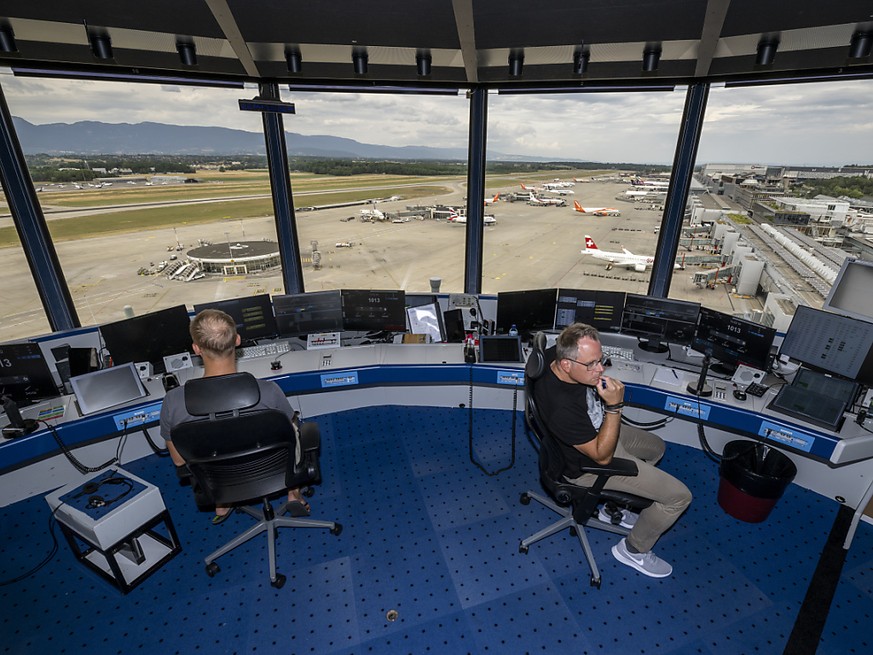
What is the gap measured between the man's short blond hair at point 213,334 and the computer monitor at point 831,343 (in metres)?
3.74

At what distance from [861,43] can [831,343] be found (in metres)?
1.90

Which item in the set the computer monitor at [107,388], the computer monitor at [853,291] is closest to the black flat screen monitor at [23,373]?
the computer monitor at [107,388]

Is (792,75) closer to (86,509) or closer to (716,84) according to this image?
(716,84)

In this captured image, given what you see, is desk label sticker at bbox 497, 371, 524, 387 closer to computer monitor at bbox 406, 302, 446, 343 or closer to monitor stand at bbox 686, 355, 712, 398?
computer monitor at bbox 406, 302, 446, 343

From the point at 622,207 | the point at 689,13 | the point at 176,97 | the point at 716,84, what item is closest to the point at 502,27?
the point at 689,13

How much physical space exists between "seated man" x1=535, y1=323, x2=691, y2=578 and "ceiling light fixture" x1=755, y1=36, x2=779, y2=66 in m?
2.39

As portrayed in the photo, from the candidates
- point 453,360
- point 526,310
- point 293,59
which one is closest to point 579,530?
point 453,360

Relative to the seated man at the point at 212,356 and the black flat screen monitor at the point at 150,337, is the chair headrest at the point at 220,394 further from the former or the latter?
the black flat screen monitor at the point at 150,337

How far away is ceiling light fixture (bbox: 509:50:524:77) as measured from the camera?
294 centimetres

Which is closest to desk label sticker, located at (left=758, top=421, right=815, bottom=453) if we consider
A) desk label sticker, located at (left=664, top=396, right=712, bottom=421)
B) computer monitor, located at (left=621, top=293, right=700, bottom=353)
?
desk label sticker, located at (left=664, top=396, right=712, bottom=421)

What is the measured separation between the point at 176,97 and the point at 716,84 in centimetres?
516

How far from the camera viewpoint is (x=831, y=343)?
2.60 m

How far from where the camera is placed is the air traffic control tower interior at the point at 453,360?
6.75 feet

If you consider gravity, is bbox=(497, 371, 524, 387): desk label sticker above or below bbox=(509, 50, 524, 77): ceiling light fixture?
below
